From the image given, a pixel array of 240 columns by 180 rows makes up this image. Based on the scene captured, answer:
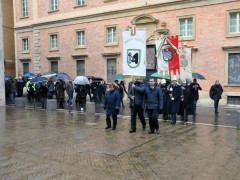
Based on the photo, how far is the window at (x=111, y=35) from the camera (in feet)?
72.4

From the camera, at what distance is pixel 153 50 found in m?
20.2

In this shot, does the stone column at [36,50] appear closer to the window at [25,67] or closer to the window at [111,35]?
the window at [25,67]

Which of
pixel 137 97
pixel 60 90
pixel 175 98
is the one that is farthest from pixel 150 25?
pixel 137 97

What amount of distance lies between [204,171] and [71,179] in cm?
268

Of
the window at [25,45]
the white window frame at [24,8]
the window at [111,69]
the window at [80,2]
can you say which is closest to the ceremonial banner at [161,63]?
the window at [111,69]

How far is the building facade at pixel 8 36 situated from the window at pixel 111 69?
15.2m

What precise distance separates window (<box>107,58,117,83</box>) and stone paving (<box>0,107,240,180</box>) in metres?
12.6

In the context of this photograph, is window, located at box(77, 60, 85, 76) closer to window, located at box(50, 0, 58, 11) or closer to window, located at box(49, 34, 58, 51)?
window, located at box(49, 34, 58, 51)

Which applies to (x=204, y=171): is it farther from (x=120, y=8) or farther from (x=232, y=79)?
(x=120, y=8)

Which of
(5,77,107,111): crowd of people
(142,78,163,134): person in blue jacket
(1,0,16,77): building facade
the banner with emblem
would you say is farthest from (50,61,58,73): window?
(142,78,163,134): person in blue jacket

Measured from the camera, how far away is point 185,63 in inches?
459

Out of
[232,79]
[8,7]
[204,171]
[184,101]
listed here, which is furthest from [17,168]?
[8,7]

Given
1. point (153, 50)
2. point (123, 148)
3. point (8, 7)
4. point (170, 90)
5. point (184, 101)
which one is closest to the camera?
point (123, 148)

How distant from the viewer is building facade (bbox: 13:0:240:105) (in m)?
17.2
